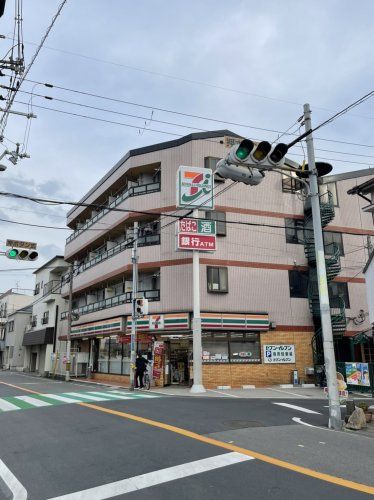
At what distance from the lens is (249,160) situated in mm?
9008

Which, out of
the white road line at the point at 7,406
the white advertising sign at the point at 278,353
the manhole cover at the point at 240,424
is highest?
the white advertising sign at the point at 278,353

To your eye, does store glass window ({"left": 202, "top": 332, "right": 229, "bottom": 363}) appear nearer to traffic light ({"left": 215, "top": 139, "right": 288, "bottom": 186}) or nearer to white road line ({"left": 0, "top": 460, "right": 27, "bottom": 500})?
traffic light ({"left": 215, "top": 139, "right": 288, "bottom": 186})

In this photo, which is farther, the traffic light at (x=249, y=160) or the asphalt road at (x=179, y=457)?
the traffic light at (x=249, y=160)

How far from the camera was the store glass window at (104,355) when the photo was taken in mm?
30548

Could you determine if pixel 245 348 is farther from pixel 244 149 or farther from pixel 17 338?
pixel 17 338

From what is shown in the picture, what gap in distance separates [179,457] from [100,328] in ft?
77.3

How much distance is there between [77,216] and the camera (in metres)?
40.9

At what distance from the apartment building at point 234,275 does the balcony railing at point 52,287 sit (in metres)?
14.1

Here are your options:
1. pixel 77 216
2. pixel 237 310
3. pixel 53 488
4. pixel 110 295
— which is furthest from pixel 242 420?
pixel 77 216

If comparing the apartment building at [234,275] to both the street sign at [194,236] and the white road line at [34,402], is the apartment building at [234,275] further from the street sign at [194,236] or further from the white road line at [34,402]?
the white road line at [34,402]

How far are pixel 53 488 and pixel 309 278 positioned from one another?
23.5 m

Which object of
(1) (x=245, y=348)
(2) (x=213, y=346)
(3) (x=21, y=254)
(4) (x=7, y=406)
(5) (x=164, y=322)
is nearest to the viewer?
(3) (x=21, y=254)

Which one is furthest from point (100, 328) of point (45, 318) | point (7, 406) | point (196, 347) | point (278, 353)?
point (45, 318)

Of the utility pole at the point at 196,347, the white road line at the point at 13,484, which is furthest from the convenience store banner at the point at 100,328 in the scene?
the white road line at the point at 13,484
